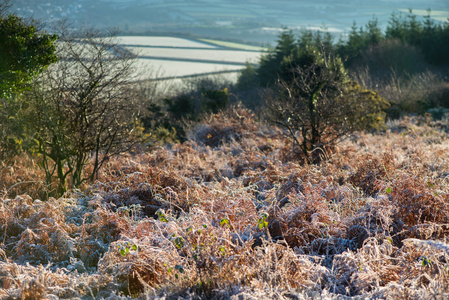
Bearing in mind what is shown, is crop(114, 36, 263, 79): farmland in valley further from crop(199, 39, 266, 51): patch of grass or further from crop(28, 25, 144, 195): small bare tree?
crop(28, 25, 144, 195): small bare tree

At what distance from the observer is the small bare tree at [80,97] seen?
6598mm

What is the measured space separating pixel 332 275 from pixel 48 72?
521 centimetres

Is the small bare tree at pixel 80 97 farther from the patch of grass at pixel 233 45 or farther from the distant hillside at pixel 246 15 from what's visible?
the patch of grass at pixel 233 45

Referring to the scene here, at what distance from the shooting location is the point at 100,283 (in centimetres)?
363

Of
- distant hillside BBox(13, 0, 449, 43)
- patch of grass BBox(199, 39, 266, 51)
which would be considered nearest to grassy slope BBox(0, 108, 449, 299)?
distant hillside BBox(13, 0, 449, 43)

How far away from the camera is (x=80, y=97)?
6.68 m

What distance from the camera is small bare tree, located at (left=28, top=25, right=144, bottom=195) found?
6598 millimetres

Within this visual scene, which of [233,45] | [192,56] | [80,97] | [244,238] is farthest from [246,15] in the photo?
[244,238]

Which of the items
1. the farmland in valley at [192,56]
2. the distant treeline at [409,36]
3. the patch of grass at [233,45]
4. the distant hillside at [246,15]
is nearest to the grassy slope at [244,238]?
the farmland in valley at [192,56]

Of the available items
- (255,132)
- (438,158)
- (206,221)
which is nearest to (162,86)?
(255,132)

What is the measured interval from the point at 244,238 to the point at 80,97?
3.89 metres

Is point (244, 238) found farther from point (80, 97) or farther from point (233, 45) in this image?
point (233, 45)

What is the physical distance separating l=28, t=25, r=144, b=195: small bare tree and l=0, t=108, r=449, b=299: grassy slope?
77cm

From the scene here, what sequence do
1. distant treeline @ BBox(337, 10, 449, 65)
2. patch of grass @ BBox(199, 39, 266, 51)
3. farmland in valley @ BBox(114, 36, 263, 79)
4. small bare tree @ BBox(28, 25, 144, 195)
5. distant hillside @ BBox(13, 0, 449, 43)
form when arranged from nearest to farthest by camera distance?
small bare tree @ BBox(28, 25, 144, 195), distant treeline @ BBox(337, 10, 449, 65), farmland in valley @ BBox(114, 36, 263, 79), distant hillside @ BBox(13, 0, 449, 43), patch of grass @ BBox(199, 39, 266, 51)
